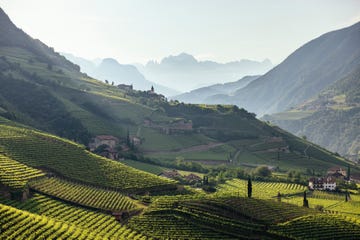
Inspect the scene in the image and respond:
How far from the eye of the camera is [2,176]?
7369 cm

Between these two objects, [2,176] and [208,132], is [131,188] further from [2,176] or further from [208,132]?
[208,132]

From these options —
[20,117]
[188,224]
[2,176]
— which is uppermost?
[20,117]

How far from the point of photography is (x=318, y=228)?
241ft

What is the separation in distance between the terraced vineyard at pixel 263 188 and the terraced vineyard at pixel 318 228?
3132cm

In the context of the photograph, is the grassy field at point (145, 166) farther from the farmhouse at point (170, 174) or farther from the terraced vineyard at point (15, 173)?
the terraced vineyard at point (15, 173)

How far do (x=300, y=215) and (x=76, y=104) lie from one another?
136920mm

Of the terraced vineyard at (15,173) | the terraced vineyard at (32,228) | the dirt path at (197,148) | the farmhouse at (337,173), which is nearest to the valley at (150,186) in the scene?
the terraced vineyard at (32,228)

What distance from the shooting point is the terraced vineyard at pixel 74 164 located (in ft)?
300

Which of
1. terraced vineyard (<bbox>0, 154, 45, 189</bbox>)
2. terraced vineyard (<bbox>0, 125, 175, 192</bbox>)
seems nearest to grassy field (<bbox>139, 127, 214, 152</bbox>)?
terraced vineyard (<bbox>0, 125, 175, 192</bbox>)

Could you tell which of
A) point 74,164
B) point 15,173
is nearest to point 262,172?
point 74,164

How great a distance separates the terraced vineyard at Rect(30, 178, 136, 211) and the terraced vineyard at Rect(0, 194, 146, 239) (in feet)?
8.48

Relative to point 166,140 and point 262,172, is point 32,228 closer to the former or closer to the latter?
point 262,172

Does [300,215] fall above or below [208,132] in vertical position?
below

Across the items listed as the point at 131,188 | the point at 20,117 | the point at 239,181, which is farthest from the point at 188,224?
the point at 20,117
